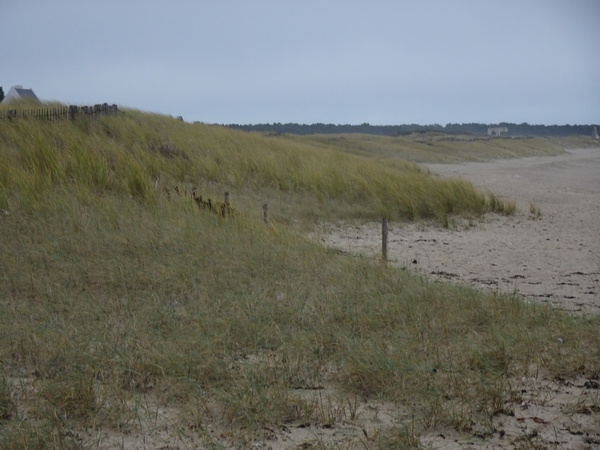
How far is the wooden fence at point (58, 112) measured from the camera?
13.6 meters

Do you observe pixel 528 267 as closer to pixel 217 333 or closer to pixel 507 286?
pixel 507 286

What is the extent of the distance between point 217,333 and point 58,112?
10511 mm

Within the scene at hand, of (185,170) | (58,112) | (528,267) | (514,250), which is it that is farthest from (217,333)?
(58,112)

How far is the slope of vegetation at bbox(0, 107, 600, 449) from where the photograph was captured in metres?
4.04

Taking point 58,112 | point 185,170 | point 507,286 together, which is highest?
point 58,112

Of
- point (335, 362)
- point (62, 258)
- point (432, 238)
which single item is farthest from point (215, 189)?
point (335, 362)

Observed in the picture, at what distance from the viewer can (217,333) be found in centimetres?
535

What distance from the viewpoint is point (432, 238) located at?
Result: 36.6ft

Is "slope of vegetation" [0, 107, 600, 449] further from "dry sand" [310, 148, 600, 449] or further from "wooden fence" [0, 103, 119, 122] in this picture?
"wooden fence" [0, 103, 119, 122]

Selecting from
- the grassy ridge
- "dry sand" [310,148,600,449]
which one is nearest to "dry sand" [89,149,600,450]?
"dry sand" [310,148,600,449]

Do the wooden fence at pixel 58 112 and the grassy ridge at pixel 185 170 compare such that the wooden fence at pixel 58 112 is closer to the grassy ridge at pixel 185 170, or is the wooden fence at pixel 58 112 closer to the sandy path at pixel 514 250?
the grassy ridge at pixel 185 170

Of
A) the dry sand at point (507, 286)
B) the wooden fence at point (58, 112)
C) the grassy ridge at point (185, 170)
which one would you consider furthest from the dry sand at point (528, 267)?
the wooden fence at point (58, 112)

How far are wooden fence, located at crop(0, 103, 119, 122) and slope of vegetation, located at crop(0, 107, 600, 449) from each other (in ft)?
11.5

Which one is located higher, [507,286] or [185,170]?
[185,170]
